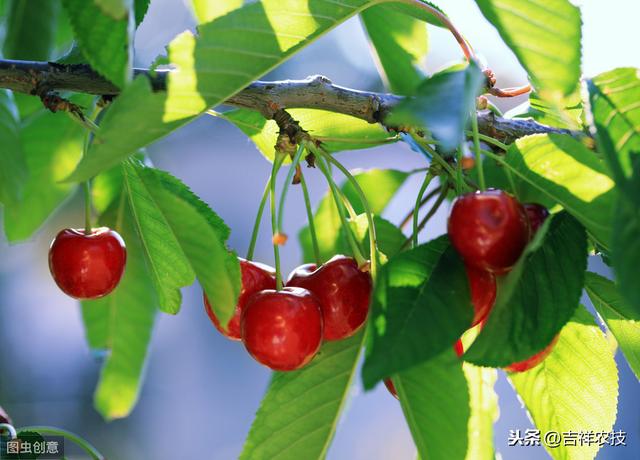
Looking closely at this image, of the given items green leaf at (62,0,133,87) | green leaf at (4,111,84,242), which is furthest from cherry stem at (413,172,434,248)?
green leaf at (4,111,84,242)

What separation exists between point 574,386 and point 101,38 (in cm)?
59

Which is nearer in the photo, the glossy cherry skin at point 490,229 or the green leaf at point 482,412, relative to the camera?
the glossy cherry skin at point 490,229

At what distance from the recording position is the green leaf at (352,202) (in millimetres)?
1095

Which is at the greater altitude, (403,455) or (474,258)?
(403,455)

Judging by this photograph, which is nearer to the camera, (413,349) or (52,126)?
(413,349)

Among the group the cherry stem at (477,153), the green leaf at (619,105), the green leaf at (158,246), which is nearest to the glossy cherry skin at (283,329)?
the green leaf at (158,246)

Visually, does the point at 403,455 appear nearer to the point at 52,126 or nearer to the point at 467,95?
the point at 52,126

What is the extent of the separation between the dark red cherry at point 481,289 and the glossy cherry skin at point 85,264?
1.48ft

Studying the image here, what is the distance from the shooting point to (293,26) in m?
0.67

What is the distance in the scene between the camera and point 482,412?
33.4 inches

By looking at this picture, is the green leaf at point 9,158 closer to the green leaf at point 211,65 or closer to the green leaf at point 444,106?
the green leaf at point 211,65

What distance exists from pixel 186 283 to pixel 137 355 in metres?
0.48

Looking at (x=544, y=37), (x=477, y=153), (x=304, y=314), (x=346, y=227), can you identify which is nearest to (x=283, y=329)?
(x=304, y=314)

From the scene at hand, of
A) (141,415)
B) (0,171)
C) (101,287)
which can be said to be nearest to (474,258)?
(101,287)
